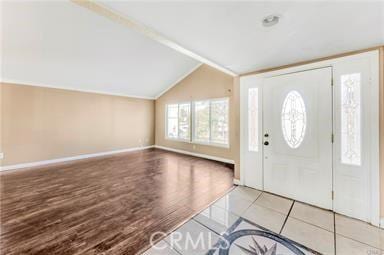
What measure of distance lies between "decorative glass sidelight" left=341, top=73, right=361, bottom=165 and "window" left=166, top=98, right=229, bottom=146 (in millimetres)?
3097

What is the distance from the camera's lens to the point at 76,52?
12.2 feet

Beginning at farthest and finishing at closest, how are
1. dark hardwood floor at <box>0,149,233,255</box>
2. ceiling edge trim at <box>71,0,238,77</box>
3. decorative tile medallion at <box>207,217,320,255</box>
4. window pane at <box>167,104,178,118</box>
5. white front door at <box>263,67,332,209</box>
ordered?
window pane at <box>167,104,178,118</box> < white front door at <box>263,67,332,209</box> < dark hardwood floor at <box>0,149,233,255</box> < decorative tile medallion at <box>207,217,320,255</box> < ceiling edge trim at <box>71,0,238,77</box>

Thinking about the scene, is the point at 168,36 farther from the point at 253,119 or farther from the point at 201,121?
the point at 201,121

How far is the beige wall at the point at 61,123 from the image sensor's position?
4.33m

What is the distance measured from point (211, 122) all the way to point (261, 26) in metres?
4.08

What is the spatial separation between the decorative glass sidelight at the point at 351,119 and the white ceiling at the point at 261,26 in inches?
18.4

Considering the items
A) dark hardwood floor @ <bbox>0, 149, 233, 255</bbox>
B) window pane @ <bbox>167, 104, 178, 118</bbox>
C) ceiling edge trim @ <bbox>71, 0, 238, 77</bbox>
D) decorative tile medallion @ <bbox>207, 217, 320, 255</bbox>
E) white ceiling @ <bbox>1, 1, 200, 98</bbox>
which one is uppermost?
white ceiling @ <bbox>1, 1, 200, 98</bbox>

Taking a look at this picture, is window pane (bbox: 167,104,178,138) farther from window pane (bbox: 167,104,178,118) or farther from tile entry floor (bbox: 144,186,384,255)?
tile entry floor (bbox: 144,186,384,255)

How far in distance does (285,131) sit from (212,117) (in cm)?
301

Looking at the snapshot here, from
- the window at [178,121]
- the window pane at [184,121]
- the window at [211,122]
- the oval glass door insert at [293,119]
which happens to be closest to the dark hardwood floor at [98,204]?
the window at [211,122]

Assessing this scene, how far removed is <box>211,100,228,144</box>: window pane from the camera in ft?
17.3

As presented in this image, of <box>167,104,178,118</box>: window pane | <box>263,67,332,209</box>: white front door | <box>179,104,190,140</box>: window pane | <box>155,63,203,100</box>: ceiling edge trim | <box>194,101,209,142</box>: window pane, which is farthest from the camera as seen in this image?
<box>167,104,178,118</box>: window pane

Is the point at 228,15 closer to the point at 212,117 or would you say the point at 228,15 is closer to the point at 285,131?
the point at 285,131

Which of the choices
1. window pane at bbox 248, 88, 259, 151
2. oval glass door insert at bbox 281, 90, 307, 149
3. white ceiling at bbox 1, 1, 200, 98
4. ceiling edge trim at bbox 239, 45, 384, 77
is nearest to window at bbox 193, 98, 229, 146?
white ceiling at bbox 1, 1, 200, 98
